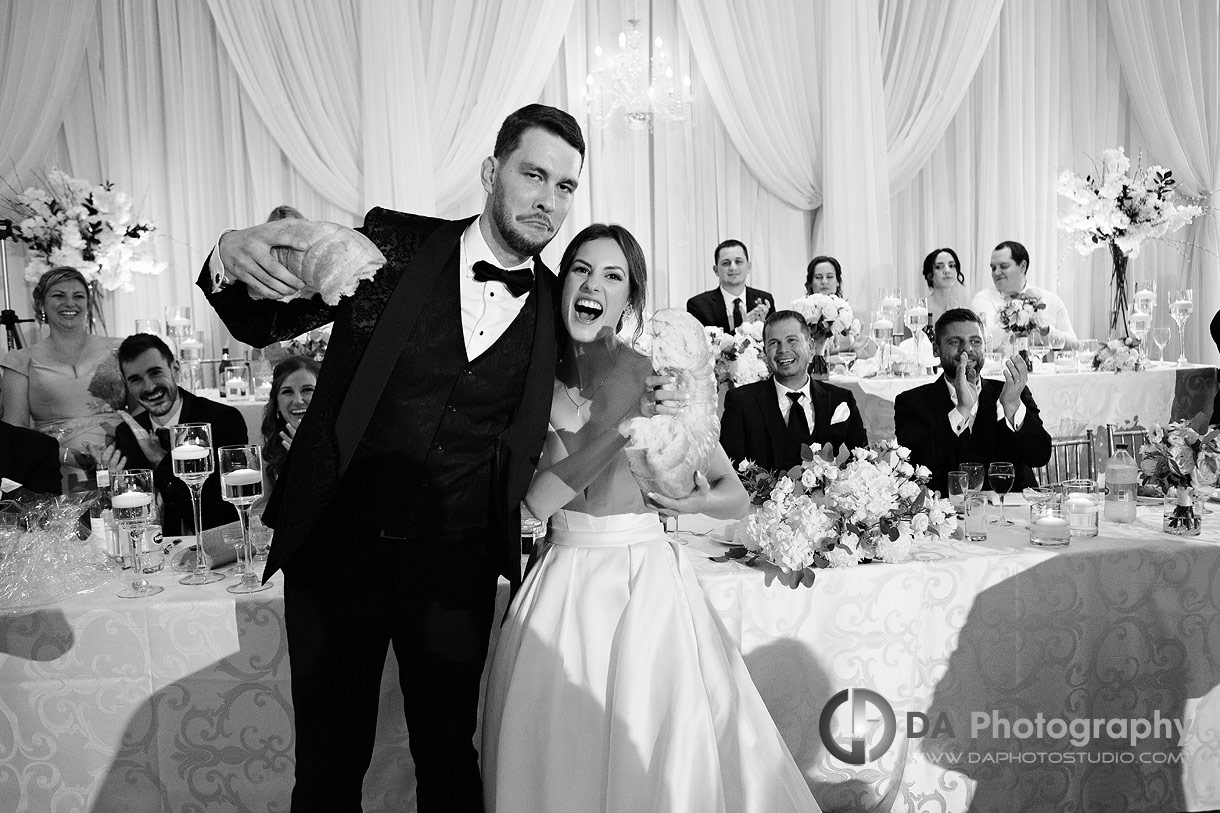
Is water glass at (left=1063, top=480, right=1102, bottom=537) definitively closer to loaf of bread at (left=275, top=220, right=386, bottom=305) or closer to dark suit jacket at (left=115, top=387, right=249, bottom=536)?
loaf of bread at (left=275, top=220, right=386, bottom=305)

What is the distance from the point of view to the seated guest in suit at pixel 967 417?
151 inches

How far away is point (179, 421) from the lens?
3.80 meters

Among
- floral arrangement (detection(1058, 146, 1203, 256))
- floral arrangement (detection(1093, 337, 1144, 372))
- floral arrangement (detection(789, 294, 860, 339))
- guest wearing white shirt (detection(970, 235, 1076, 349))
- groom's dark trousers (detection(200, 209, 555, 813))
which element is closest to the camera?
groom's dark trousers (detection(200, 209, 555, 813))

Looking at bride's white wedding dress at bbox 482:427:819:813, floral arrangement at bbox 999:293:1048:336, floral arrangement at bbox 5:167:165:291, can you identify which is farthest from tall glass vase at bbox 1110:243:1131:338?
floral arrangement at bbox 5:167:165:291

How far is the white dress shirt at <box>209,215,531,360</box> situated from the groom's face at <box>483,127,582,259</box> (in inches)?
3.0

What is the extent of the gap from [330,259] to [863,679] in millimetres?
1695

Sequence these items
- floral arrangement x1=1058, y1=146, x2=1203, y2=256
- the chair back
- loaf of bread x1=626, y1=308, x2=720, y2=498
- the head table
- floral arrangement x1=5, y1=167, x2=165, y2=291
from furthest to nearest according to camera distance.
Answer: floral arrangement x1=1058, y1=146, x2=1203, y2=256 < floral arrangement x1=5, y1=167, x2=165, y2=291 < the chair back < the head table < loaf of bread x1=626, y1=308, x2=720, y2=498

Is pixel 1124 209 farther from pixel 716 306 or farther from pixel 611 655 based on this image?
pixel 611 655

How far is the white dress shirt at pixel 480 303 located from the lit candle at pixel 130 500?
98 centimetres

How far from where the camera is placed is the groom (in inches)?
75.3

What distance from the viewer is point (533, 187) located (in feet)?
6.39

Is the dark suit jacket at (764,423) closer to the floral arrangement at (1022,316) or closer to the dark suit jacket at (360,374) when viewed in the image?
the dark suit jacket at (360,374)

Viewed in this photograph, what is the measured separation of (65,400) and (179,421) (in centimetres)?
139

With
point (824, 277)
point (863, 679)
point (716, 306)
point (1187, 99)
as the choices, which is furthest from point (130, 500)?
point (1187, 99)
